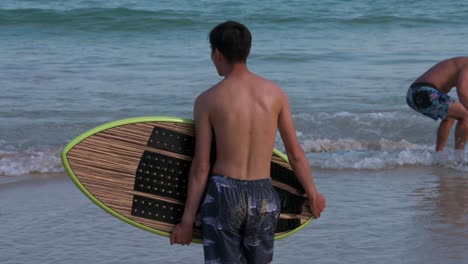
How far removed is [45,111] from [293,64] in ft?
16.3

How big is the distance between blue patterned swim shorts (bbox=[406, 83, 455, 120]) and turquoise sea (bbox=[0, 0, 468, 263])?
481mm

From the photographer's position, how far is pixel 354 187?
632cm

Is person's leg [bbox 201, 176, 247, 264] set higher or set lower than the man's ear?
lower

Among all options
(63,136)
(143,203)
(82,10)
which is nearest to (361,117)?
(63,136)

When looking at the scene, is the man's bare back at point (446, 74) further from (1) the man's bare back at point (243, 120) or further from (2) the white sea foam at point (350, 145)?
(1) the man's bare back at point (243, 120)

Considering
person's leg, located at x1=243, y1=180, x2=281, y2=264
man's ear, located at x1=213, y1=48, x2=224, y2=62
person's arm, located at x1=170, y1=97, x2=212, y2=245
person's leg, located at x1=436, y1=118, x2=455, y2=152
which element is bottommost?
person's leg, located at x1=436, y1=118, x2=455, y2=152

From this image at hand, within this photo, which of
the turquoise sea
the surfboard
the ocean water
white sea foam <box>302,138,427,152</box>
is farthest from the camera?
the ocean water

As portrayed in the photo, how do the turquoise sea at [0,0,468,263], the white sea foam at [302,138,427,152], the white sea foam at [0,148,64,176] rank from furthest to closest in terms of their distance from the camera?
the white sea foam at [302,138,427,152]
the white sea foam at [0,148,64,176]
the turquoise sea at [0,0,468,263]

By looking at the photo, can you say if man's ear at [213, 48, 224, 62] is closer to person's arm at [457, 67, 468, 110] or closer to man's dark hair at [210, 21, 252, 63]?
man's dark hair at [210, 21, 252, 63]

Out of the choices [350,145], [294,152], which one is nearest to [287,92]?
[350,145]

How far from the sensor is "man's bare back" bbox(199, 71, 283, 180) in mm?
3049

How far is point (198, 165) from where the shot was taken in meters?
3.14

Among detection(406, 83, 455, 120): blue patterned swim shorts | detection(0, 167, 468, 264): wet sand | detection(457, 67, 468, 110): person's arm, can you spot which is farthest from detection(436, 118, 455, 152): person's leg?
detection(0, 167, 468, 264): wet sand

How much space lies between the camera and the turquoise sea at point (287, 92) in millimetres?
4941
